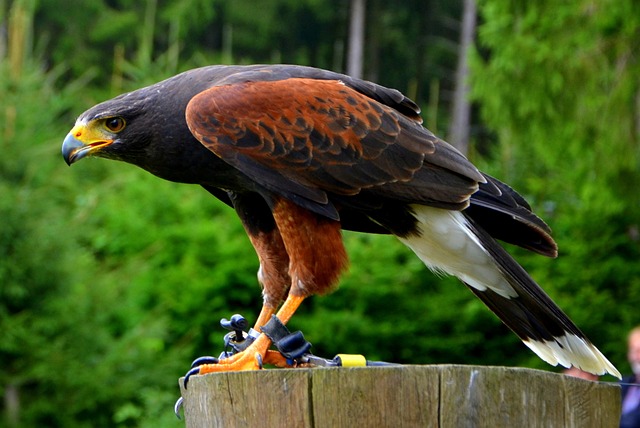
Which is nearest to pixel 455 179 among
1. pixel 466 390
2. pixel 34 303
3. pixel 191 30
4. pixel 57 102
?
pixel 466 390

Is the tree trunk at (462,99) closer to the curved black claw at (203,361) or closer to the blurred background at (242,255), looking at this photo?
the blurred background at (242,255)

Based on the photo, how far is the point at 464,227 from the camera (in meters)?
4.32

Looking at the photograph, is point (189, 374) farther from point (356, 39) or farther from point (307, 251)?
point (356, 39)

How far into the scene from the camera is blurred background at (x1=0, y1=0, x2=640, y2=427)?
8875 mm

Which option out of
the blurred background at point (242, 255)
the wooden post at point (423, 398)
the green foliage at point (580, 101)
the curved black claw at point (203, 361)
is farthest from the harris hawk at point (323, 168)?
the green foliage at point (580, 101)

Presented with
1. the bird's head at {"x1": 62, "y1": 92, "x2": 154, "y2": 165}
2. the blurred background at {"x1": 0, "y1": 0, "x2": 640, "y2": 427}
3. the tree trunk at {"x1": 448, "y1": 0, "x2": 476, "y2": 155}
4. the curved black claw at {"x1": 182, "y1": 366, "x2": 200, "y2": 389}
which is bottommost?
the tree trunk at {"x1": 448, "y1": 0, "x2": 476, "y2": 155}

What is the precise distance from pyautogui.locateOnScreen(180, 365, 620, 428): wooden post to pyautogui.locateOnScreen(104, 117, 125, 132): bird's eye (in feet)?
5.71

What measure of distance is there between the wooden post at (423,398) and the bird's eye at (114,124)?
1740 mm

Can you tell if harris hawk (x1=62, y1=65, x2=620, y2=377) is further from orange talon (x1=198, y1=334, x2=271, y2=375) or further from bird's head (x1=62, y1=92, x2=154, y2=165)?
orange talon (x1=198, y1=334, x2=271, y2=375)

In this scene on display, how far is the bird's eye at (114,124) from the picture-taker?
4.27 meters

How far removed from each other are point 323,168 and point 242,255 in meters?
6.50

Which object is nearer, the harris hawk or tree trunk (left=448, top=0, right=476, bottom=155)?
Result: the harris hawk

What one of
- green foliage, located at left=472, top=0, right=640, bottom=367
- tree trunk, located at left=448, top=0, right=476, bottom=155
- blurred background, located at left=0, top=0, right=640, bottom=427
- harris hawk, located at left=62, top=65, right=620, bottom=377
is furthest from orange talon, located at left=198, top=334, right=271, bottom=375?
tree trunk, located at left=448, top=0, right=476, bottom=155

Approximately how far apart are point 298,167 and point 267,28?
80.3 feet
